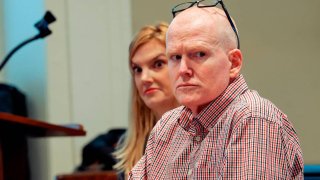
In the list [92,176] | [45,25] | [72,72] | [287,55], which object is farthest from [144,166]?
[72,72]

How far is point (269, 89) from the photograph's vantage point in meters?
2.88

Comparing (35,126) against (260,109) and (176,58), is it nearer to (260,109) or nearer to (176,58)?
(176,58)

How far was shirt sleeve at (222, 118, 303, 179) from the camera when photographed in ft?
3.92

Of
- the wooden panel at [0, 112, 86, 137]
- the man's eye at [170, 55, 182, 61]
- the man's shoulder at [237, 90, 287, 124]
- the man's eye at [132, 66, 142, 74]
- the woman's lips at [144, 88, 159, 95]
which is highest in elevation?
the man's eye at [170, 55, 182, 61]

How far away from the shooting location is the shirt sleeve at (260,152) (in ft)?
3.92

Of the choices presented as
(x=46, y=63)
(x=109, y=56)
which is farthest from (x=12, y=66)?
(x=109, y=56)

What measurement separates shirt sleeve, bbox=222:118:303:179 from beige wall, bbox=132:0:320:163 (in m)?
1.62

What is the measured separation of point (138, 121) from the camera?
237 centimetres

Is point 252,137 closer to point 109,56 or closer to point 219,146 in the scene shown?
point 219,146

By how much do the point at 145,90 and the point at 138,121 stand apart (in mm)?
152

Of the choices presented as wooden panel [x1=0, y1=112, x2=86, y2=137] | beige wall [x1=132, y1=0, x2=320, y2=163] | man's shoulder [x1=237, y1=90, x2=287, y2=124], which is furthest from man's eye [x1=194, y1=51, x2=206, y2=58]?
beige wall [x1=132, y1=0, x2=320, y2=163]

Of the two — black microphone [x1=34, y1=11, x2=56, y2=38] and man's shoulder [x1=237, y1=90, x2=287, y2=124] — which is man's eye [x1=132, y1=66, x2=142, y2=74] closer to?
man's shoulder [x1=237, y1=90, x2=287, y2=124]

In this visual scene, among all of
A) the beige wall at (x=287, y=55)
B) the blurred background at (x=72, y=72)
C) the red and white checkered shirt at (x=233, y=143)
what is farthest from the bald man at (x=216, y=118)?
the blurred background at (x=72, y=72)

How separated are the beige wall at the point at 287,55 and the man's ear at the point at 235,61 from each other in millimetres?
1467
